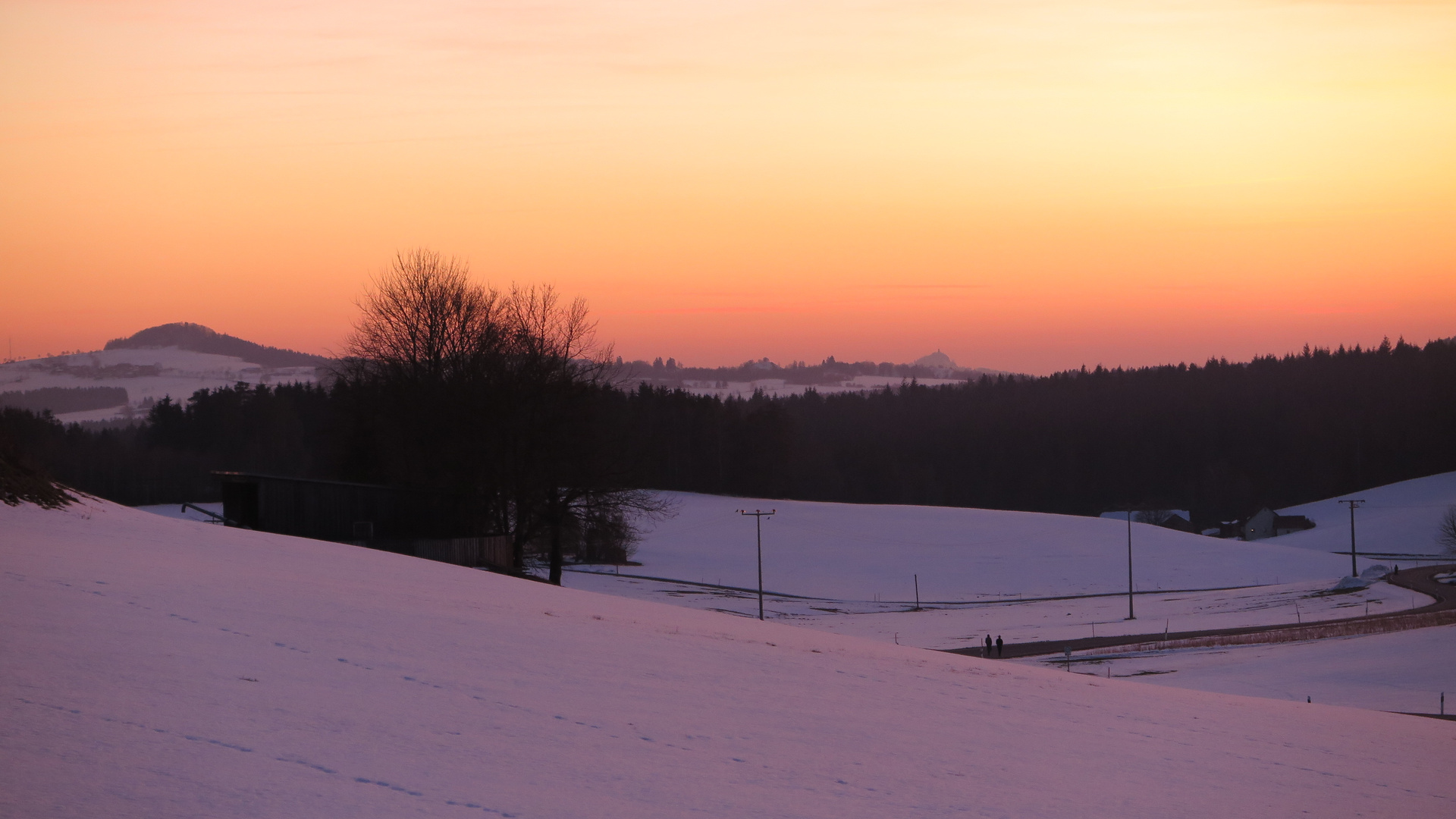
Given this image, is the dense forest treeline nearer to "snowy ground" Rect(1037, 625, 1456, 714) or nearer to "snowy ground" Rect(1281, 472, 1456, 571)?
"snowy ground" Rect(1281, 472, 1456, 571)

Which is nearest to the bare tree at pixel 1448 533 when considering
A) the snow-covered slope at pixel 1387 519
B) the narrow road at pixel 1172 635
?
the snow-covered slope at pixel 1387 519

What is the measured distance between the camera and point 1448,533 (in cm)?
9019

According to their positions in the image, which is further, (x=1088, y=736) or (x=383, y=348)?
(x=383, y=348)

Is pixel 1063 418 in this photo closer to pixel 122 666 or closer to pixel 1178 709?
pixel 1178 709

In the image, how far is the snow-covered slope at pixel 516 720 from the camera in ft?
20.0

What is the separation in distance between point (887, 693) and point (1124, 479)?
143 m

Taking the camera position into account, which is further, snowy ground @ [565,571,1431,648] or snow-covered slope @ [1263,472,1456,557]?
snow-covered slope @ [1263,472,1456,557]

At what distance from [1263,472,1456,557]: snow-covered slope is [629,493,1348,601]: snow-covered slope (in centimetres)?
1098

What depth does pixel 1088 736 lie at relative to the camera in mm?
11820

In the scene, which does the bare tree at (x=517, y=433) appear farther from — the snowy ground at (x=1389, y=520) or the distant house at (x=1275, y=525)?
the distant house at (x=1275, y=525)

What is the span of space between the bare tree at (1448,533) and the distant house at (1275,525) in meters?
18.7

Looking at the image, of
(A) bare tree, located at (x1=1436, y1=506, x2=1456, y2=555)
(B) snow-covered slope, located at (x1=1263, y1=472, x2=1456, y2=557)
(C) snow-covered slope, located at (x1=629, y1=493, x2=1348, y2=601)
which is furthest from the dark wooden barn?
(A) bare tree, located at (x1=1436, y1=506, x2=1456, y2=555)

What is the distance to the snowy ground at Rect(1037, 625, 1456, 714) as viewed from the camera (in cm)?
2747

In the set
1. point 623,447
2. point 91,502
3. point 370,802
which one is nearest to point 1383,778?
point 370,802
